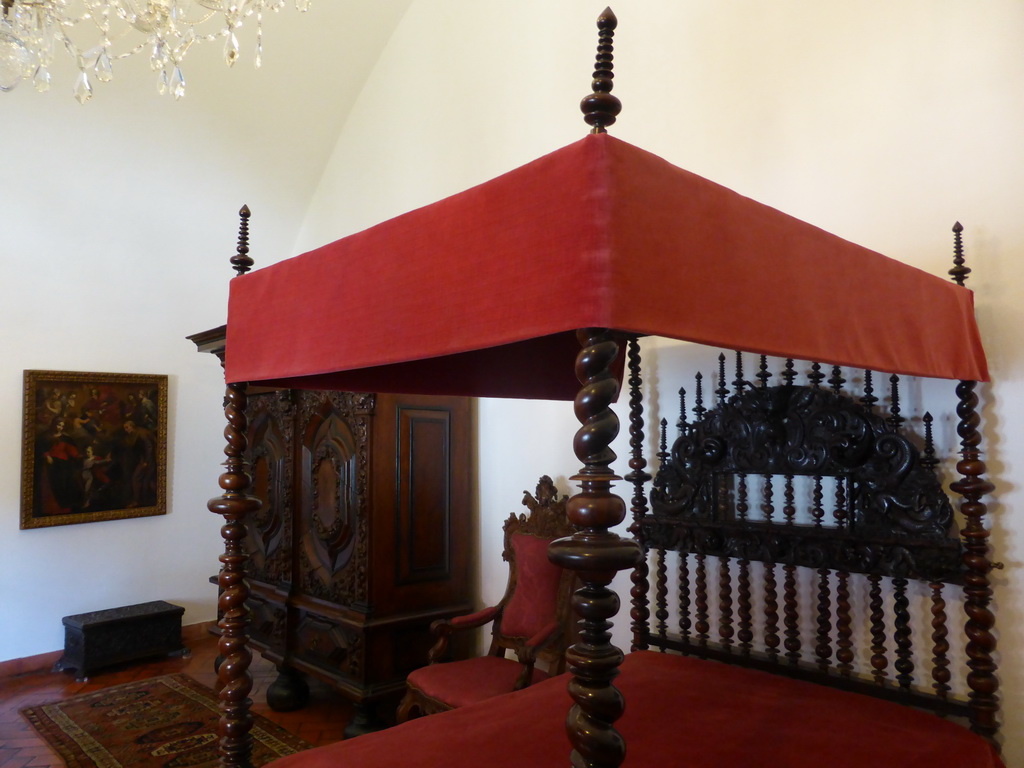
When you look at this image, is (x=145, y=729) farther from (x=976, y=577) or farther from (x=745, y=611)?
(x=976, y=577)

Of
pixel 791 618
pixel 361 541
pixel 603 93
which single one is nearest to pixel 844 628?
pixel 791 618

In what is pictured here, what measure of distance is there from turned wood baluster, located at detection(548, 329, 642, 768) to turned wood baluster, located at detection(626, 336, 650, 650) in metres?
1.80

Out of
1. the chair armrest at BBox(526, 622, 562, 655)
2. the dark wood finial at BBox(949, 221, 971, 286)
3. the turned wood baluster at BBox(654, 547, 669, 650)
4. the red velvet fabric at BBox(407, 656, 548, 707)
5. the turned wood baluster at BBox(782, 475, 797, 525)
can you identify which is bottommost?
the red velvet fabric at BBox(407, 656, 548, 707)

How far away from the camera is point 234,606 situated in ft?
6.70

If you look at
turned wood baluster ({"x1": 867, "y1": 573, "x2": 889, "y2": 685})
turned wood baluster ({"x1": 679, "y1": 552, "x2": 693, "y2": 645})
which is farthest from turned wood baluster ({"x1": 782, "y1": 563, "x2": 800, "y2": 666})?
turned wood baluster ({"x1": 679, "y1": 552, "x2": 693, "y2": 645})

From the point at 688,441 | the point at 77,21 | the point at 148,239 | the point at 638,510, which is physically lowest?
the point at 638,510

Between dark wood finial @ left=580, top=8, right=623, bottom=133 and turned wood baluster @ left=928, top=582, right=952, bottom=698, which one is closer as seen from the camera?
dark wood finial @ left=580, top=8, right=623, bottom=133

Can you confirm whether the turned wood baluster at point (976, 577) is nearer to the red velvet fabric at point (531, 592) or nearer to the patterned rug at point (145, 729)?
the red velvet fabric at point (531, 592)

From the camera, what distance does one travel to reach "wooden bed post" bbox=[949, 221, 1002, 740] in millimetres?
2207

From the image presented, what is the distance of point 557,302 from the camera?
119 centimetres

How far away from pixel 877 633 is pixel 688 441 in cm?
96

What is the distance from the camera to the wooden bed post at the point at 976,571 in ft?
7.24

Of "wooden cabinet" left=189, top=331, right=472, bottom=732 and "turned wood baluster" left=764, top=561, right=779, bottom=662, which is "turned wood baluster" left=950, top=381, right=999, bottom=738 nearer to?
"turned wood baluster" left=764, top=561, right=779, bottom=662

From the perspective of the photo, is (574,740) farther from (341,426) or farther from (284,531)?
(284,531)
